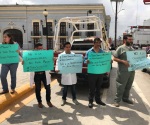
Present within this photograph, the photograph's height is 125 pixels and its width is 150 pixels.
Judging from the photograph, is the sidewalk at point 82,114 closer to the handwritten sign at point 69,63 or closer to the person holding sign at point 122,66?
the person holding sign at point 122,66

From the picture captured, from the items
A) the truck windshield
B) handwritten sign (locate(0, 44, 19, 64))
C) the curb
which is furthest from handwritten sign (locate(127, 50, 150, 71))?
the truck windshield

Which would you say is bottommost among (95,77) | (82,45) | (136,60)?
(95,77)

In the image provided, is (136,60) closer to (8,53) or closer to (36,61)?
(36,61)

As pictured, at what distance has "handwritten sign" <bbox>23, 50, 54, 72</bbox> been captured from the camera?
630cm

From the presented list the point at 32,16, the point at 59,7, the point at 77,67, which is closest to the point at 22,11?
the point at 32,16

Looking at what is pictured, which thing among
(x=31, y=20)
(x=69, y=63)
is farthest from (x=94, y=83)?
(x=31, y=20)

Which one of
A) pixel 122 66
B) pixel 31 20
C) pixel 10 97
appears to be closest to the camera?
pixel 122 66

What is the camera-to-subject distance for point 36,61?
6.35 m

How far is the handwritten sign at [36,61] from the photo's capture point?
630 cm

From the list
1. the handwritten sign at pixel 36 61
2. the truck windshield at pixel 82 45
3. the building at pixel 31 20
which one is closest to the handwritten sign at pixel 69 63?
the handwritten sign at pixel 36 61

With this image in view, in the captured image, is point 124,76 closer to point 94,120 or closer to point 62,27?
point 94,120

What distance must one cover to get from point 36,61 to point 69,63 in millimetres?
855

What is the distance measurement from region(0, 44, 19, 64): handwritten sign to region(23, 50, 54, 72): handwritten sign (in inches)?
29.8

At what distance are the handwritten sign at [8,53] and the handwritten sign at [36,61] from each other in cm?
76
